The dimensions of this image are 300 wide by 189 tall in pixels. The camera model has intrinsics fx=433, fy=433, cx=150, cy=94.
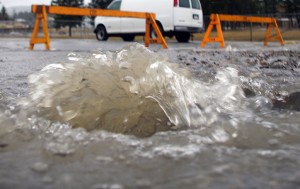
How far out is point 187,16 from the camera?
52.1 feet

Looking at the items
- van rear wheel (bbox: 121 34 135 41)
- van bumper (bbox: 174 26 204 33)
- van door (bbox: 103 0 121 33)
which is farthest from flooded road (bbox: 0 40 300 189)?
van rear wheel (bbox: 121 34 135 41)

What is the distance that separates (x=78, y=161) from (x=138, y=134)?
1.76 ft

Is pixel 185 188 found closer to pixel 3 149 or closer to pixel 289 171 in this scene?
pixel 289 171

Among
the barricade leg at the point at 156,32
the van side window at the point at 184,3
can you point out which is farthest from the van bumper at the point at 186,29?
the barricade leg at the point at 156,32

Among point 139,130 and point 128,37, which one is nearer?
point 139,130

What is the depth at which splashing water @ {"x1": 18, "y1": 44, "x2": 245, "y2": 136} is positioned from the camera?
257 cm

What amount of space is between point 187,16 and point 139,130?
13.8 meters

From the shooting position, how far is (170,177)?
174 cm

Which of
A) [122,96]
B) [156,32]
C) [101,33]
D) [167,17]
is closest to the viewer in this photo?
[122,96]

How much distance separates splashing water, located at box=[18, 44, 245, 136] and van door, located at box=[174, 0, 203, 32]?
12742 mm

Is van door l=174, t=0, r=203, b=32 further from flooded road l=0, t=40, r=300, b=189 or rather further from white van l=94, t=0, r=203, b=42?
flooded road l=0, t=40, r=300, b=189

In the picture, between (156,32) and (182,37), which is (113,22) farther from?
(156,32)


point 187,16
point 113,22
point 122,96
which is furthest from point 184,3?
point 122,96

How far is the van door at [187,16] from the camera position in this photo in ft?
51.2
